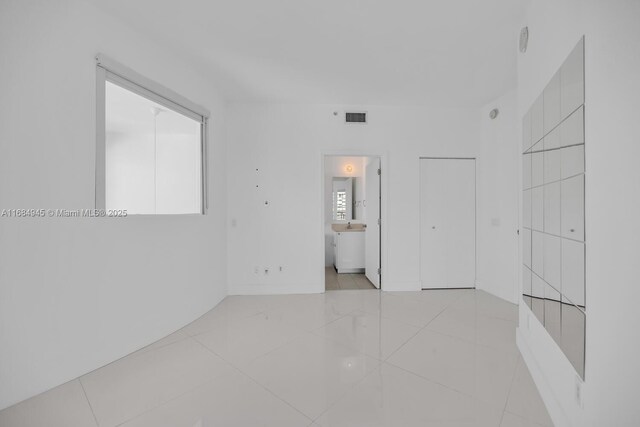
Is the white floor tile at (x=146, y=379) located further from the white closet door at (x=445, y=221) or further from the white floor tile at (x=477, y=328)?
the white closet door at (x=445, y=221)

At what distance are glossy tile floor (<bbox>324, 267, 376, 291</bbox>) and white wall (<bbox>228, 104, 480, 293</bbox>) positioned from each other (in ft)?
1.35

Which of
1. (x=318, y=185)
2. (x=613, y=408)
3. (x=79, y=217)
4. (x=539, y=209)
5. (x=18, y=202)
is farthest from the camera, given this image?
(x=318, y=185)

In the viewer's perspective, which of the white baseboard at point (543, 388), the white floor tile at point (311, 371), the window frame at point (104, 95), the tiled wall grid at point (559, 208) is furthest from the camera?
the window frame at point (104, 95)

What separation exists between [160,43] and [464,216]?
165 inches

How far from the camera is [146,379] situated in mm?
1629

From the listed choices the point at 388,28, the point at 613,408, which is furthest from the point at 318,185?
the point at 613,408

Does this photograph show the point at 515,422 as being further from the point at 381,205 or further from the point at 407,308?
the point at 381,205

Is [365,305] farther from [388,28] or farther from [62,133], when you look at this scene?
[62,133]

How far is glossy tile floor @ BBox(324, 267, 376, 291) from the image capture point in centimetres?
378

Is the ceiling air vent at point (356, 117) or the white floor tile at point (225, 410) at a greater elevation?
the ceiling air vent at point (356, 117)

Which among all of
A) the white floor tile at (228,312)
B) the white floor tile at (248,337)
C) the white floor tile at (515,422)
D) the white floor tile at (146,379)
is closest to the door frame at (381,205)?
the white floor tile at (228,312)

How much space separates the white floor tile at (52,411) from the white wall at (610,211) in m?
2.36

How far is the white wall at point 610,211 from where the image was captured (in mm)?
819

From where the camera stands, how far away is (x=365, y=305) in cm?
299
